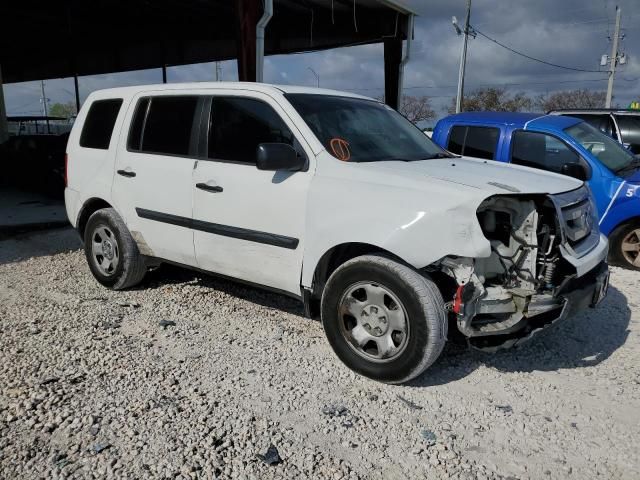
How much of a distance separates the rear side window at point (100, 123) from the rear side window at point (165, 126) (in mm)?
358

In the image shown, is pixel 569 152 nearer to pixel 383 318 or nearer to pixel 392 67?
pixel 383 318

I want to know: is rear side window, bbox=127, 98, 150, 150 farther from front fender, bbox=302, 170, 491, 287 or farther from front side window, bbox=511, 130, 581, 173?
front side window, bbox=511, 130, 581, 173

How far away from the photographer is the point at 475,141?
6.52 meters

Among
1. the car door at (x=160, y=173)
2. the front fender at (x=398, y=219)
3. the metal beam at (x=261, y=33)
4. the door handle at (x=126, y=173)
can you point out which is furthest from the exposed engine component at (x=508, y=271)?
the metal beam at (x=261, y=33)

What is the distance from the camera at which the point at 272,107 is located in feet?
12.5

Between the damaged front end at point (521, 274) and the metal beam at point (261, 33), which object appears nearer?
the damaged front end at point (521, 274)

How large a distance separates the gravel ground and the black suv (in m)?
5.48

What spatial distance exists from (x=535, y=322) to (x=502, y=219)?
673mm

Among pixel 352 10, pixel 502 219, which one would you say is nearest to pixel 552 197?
pixel 502 219

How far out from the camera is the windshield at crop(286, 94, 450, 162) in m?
3.67

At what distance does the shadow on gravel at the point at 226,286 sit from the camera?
15.7ft

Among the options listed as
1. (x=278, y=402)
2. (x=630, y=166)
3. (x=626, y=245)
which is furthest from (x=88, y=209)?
(x=630, y=166)

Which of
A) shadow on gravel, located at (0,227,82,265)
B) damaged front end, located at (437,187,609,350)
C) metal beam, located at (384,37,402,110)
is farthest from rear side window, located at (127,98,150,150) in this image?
metal beam, located at (384,37,402,110)

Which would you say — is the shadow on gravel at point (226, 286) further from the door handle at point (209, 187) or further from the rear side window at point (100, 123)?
the rear side window at point (100, 123)
